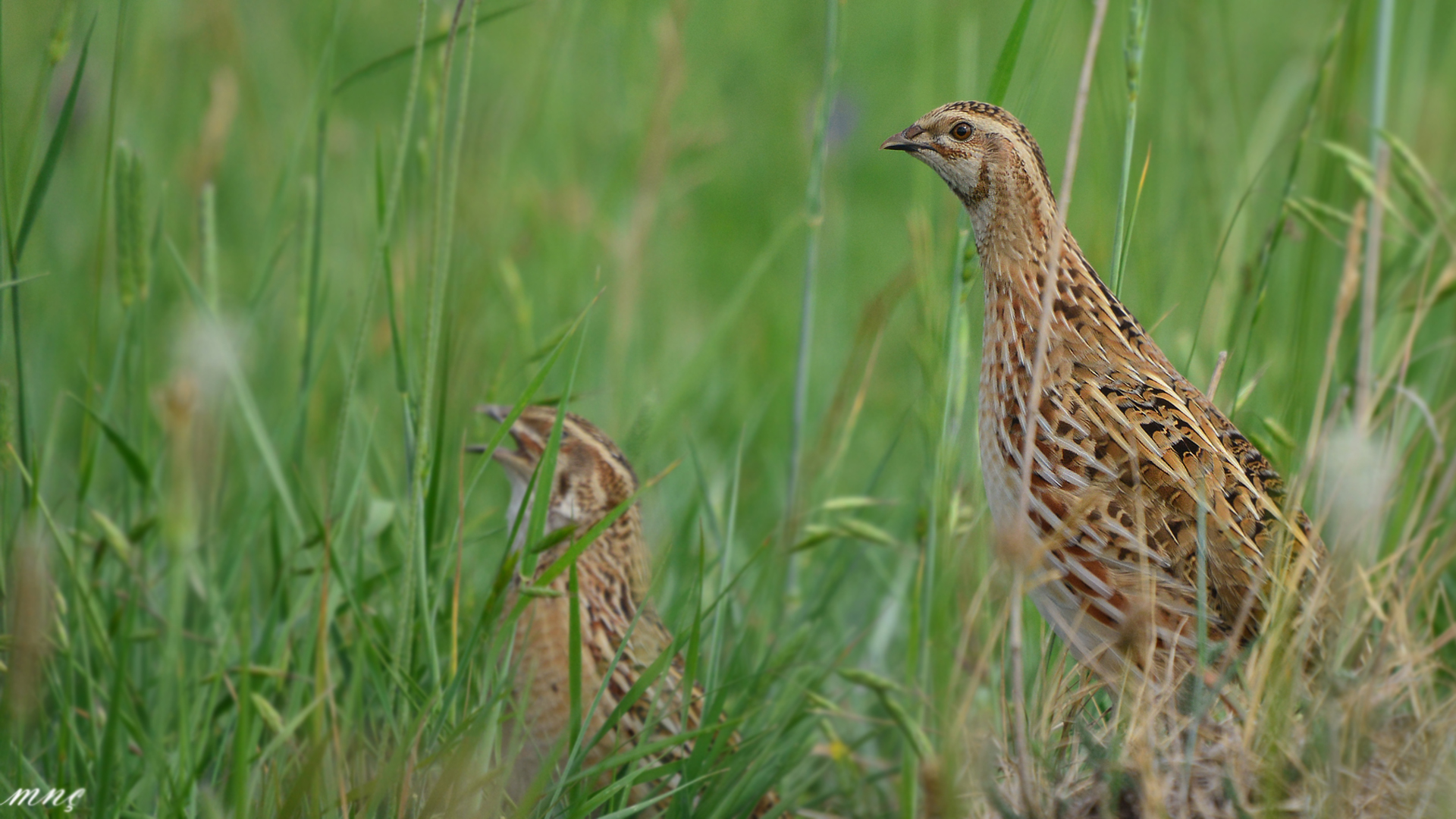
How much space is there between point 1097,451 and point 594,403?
304cm

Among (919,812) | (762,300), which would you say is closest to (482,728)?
(919,812)

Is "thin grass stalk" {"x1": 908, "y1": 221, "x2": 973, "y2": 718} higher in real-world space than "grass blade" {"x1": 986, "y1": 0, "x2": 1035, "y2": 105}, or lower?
lower

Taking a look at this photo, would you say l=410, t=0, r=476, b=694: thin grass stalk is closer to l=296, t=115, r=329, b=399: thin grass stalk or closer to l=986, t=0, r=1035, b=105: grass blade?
l=296, t=115, r=329, b=399: thin grass stalk

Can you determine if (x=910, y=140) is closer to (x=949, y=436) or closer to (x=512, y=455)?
(x=949, y=436)

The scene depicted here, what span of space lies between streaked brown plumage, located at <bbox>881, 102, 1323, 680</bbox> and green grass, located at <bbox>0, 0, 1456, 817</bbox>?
0.38 feet

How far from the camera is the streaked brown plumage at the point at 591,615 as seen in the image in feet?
11.7

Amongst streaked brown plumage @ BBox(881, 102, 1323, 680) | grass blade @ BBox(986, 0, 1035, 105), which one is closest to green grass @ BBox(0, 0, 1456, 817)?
grass blade @ BBox(986, 0, 1035, 105)

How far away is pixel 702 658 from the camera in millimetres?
3744

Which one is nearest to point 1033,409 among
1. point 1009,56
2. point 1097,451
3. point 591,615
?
point 1097,451

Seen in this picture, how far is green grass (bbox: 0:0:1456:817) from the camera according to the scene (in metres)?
2.50

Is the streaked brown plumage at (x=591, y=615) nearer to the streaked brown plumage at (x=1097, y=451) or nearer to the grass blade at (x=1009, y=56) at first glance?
the streaked brown plumage at (x=1097, y=451)

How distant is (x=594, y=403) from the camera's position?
5.58m

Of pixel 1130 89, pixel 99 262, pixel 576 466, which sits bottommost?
pixel 576 466

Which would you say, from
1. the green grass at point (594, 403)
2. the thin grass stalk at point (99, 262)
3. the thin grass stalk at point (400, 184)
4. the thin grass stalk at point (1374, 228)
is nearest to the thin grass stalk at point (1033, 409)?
the green grass at point (594, 403)
